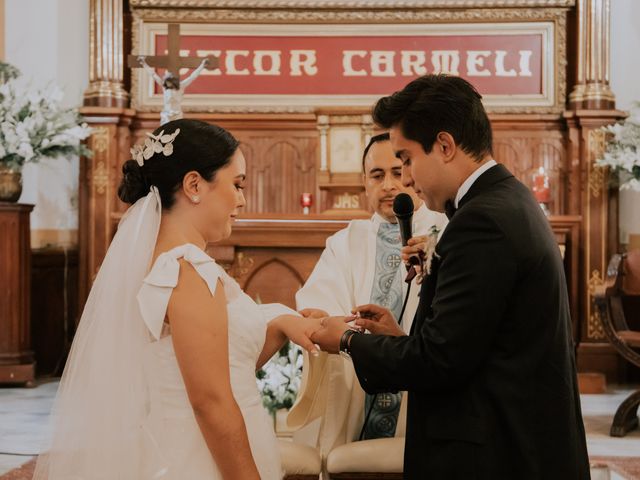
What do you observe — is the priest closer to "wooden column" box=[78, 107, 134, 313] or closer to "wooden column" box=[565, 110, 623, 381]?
"wooden column" box=[565, 110, 623, 381]

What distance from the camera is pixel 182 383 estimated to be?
234 centimetres

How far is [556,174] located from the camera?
8.24 metres

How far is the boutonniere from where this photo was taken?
7.55ft

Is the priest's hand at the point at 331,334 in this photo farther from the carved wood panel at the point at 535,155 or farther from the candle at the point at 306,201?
the carved wood panel at the point at 535,155

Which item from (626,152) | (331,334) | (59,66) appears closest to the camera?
(331,334)

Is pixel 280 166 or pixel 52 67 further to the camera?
pixel 280 166

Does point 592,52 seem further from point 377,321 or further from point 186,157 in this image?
point 186,157

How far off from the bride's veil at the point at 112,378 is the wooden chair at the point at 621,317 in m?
3.86

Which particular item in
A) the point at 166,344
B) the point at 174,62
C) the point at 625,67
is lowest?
the point at 166,344

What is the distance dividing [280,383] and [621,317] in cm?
242

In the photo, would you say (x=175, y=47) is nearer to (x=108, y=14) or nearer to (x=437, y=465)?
(x=108, y=14)

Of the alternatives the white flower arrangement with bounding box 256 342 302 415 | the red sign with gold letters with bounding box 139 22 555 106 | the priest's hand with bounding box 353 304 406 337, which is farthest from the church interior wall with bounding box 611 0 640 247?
the priest's hand with bounding box 353 304 406 337

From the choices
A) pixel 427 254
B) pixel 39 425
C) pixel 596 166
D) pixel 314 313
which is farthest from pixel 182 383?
pixel 596 166

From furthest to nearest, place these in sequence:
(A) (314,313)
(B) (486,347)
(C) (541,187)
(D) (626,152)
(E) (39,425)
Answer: (C) (541,187)
(D) (626,152)
(E) (39,425)
(A) (314,313)
(B) (486,347)
